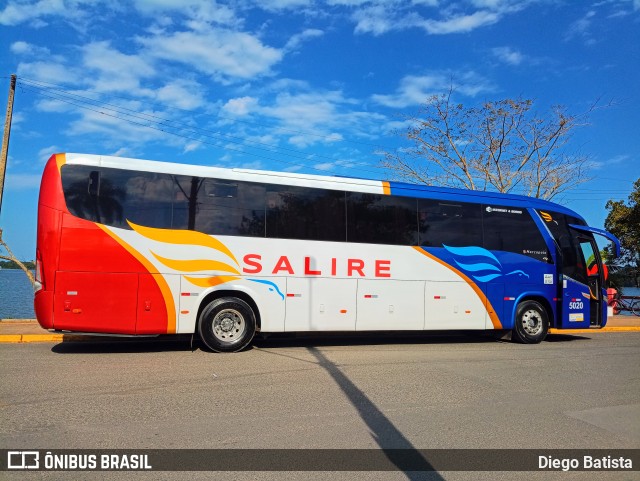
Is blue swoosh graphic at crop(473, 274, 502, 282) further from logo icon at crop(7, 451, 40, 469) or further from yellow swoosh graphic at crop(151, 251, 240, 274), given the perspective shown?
logo icon at crop(7, 451, 40, 469)

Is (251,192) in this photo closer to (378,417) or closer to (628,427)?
(378,417)

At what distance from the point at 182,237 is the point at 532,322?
8.53 meters

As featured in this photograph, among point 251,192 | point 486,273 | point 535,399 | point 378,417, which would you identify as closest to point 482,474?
point 378,417

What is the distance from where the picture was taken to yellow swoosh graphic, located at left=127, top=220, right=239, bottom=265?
907 cm

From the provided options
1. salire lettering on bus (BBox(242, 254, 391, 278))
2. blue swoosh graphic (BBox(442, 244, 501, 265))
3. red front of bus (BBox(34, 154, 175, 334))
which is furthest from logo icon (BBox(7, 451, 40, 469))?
blue swoosh graphic (BBox(442, 244, 501, 265))

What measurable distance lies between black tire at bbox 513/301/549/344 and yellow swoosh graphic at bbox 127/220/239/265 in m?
7.02

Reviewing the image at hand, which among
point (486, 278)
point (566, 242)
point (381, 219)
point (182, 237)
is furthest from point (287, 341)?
point (566, 242)

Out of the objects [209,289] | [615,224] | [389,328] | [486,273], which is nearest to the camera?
[209,289]

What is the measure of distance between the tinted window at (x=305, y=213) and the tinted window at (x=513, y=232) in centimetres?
377

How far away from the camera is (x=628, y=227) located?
25.2 metres

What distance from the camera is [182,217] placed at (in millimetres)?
9305

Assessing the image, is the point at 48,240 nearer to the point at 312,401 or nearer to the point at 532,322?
the point at 312,401

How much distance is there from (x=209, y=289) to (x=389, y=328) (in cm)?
397

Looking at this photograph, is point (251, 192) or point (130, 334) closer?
point (130, 334)
